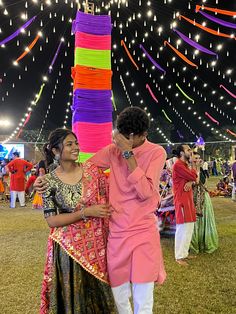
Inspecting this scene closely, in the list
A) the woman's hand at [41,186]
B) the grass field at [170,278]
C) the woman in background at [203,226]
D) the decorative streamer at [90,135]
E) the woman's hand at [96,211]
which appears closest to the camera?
the woman's hand at [96,211]

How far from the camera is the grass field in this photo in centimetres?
327

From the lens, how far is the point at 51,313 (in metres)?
1.99

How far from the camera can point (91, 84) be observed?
689 centimetres

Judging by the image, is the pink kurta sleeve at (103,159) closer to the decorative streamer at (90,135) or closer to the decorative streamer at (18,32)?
the decorative streamer at (90,135)

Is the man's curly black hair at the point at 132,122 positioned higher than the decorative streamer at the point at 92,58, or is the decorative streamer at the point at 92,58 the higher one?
the decorative streamer at the point at 92,58

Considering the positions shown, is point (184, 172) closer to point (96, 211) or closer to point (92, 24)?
point (96, 211)

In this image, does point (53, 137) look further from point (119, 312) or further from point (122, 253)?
point (119, 312)

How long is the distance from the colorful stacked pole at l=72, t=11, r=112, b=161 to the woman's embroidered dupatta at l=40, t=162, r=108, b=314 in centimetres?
471

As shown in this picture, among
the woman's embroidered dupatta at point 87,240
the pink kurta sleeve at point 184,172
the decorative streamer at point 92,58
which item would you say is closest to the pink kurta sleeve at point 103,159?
the woman's embroidered dupatta at point 87,240

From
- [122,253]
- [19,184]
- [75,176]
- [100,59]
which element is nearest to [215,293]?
[122,253]

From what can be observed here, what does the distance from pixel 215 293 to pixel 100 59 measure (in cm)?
505

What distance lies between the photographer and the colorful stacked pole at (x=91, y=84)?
6.81 metres

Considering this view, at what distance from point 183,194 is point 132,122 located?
3.14 meters

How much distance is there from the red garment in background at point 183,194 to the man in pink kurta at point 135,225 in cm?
281
